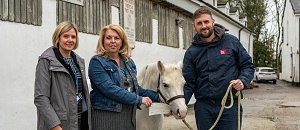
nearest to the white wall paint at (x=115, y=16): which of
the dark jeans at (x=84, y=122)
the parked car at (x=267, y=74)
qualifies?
the dark jeans at (x=84, y=122)

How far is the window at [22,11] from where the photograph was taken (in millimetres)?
4887

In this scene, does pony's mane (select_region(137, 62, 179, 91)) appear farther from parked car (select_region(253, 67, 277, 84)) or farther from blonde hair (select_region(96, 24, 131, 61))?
parked car (select_region(253, 67, 277, 84))

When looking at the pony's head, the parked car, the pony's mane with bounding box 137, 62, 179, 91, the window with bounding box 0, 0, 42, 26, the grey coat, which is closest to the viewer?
the grey coat

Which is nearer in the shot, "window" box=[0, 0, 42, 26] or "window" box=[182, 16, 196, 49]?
"window" box=[0, 0, 42, 26]

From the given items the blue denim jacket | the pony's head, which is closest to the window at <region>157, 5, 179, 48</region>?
the pony's head

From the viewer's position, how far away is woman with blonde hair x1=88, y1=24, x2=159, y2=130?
289 centimetres

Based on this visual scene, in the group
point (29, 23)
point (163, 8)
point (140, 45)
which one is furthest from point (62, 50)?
point (163, 8)

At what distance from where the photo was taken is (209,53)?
352cm

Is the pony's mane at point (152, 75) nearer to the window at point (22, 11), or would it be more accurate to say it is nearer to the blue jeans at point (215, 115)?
the blue jeans at point (215, 115)

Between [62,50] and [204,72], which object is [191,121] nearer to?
[204,72]

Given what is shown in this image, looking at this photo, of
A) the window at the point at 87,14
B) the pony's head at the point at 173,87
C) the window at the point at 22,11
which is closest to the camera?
the pony's head at the point at 173,87

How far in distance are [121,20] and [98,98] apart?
218 inches

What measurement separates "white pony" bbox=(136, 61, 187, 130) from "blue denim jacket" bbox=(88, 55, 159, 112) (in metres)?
0.59

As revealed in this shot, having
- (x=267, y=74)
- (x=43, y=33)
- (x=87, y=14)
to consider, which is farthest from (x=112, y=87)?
(x=267, y=74)
